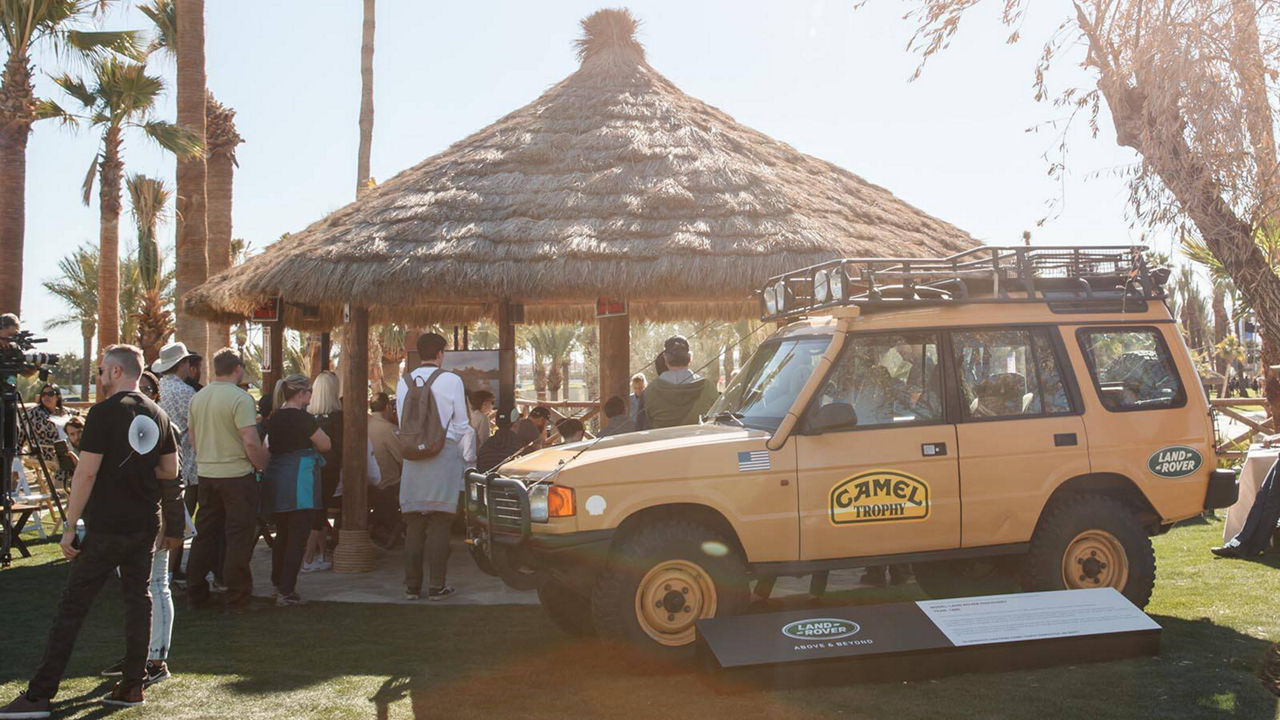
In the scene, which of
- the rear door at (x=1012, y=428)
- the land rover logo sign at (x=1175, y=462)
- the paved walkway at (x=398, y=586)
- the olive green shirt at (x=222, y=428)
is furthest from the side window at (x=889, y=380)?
the olive green shirt at (x=222, y=428)

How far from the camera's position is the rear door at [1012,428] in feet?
22.9

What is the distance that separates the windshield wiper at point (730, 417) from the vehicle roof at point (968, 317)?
69 centimetres

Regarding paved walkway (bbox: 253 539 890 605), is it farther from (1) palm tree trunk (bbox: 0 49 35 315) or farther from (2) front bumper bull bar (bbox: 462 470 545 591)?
(1) palm tree trunk (bbox: 0 49 35 315)

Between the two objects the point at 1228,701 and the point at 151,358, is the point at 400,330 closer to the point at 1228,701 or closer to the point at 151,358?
the point at 151,358

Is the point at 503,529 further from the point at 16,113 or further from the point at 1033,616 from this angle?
the point at 16,113

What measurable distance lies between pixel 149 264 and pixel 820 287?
114 ft

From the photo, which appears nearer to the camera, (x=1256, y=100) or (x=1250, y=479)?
(x=1256, y=100)

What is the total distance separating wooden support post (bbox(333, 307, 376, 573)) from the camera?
10750 millimetres

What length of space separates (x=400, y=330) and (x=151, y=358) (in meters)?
7.11

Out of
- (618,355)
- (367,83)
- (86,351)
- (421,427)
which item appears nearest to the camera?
(421,427)

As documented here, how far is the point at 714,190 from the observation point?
1177 centimetres

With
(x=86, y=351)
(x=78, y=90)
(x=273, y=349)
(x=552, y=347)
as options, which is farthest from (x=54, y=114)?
(x=86, y=351)

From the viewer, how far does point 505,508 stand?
6.72m

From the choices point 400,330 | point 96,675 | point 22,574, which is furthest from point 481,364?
point 400,330
